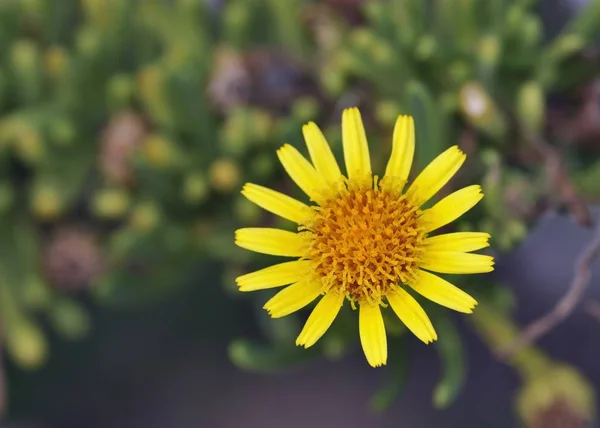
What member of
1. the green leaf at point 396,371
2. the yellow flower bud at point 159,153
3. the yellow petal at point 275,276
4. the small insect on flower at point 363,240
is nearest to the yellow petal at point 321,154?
the small insect on flower at point 363,240

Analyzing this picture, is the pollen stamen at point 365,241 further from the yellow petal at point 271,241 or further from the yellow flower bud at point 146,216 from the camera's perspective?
the yellow flower bud at point 146,216

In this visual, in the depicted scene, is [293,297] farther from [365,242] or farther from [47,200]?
[47,200]

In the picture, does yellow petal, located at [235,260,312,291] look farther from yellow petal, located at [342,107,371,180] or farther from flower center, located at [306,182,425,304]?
yellow petal, located at [342,107,371,180]

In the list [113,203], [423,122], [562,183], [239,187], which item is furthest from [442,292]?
[113,203]

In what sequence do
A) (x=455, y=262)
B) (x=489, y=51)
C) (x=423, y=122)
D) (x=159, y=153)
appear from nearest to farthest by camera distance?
(x=455, y=262) → (x=423, y=122) → (x=489, y=51) → (x=159, y=153)

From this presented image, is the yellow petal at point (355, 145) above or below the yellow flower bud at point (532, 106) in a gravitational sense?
below

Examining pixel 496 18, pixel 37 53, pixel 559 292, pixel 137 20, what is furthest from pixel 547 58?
pixel 37 53
